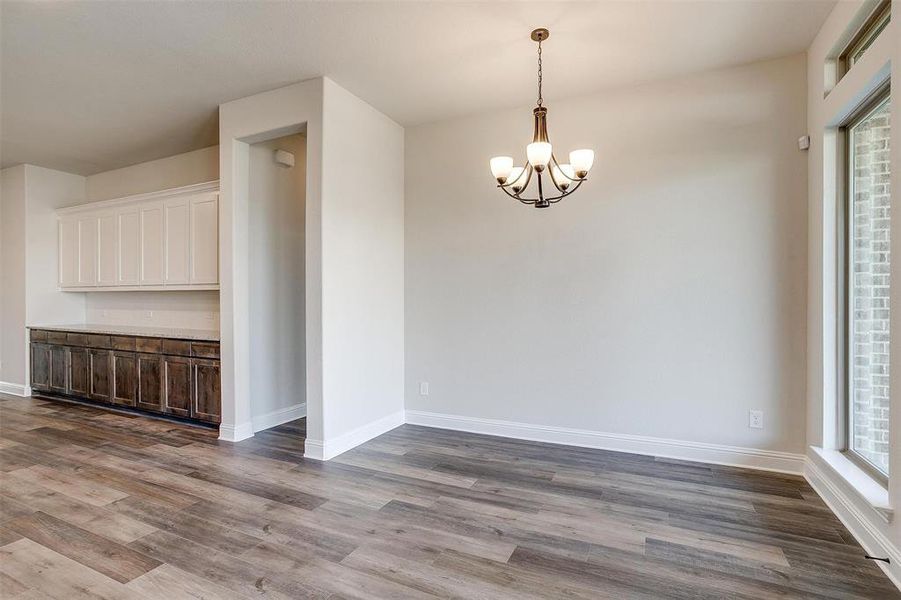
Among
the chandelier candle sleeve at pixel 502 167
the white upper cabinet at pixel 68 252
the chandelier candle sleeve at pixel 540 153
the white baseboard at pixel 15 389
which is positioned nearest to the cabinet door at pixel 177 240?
the white upper cabinet at pixel 68 252

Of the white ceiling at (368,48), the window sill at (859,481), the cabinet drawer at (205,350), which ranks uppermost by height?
the white ceiling at (368,48)

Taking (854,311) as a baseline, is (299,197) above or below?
above

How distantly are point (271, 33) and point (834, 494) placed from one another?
168 inches

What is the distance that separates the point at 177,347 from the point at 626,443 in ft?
13.5

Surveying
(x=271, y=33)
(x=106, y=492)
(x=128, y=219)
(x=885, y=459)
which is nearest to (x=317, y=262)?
(x=271, y=33)

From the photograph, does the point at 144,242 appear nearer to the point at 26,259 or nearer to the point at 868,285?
the point at 26,259

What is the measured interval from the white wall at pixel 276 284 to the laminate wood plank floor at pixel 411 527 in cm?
74

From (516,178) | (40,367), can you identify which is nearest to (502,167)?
(516,178)

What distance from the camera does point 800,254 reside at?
3143mm

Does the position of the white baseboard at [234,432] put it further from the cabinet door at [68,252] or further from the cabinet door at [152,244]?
the cabinet door at [68,252]

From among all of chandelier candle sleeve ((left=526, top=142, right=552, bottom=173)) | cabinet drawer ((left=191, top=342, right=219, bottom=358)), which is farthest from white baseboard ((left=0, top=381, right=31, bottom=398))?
chandelier candle sleeve ((left=526, top=142, right=552, bottom=173))

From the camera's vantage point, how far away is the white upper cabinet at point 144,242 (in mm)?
4621

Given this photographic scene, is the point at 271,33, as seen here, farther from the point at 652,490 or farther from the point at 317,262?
the point at 652,490

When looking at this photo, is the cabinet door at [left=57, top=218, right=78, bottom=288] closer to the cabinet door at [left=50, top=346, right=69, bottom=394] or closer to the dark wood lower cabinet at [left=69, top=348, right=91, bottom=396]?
the cabinet door at [left=50, top=346, right=69, bottom=394]
